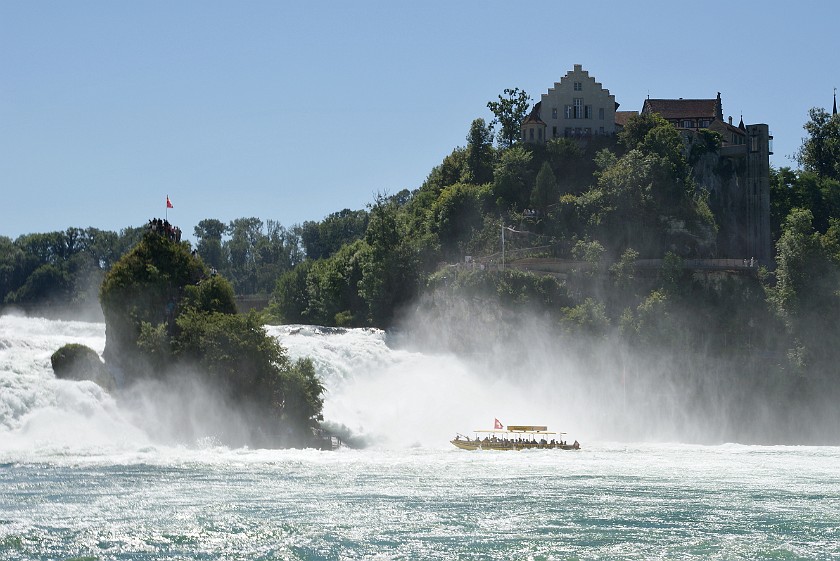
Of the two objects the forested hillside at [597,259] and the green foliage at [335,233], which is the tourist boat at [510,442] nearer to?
the forested hillside at [597,259]

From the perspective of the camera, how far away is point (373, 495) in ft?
187

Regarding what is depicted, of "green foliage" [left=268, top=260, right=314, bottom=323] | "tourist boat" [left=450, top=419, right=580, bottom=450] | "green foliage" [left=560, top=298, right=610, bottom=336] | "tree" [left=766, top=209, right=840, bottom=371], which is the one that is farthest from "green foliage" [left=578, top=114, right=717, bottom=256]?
"tourist boat" [left=450, top=419, right=580, bottom=450]

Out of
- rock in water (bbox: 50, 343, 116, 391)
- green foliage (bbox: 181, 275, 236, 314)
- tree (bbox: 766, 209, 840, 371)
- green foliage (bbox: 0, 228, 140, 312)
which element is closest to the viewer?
rock in water (bbox: 50, 343, 116, 391)

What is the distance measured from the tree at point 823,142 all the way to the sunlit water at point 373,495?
5421 cm

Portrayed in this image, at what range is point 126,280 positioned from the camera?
81625 mm

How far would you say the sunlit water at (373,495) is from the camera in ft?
156

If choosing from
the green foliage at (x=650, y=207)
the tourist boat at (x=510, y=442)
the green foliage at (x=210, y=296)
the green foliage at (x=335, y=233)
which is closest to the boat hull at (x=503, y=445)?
the tourist boat at (x=510, y=442)

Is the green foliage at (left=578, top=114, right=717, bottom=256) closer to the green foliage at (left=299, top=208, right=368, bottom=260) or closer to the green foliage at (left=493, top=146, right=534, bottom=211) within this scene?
the green foliage at (left=493, top=146, right=534, bottom=211)

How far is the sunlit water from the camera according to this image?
47.5m

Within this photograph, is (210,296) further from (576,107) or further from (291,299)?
(576,107)

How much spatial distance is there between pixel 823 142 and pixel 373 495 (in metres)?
89.4

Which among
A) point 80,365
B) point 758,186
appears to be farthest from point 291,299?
point 80,365

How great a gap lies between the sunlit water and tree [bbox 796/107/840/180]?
54214 mm

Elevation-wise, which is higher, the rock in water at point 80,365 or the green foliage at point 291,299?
the green foliage at point 291,299
